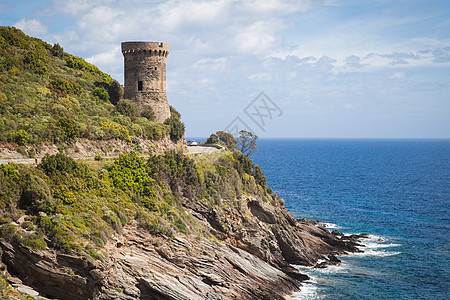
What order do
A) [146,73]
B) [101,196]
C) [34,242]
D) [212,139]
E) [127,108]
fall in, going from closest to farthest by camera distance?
[34,242]
[101,196]
[127,108]
[146,73]
[212,139]

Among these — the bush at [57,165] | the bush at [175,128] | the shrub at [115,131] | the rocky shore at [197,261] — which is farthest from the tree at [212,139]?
the bush at [57,165]

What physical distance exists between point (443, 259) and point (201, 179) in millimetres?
32665

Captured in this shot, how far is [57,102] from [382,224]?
53973 millimetres

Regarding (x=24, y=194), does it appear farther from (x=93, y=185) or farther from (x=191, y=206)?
(x=191, y=206)

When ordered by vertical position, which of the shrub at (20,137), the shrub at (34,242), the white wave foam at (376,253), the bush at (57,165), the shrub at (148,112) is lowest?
the white wave foam at (376,253)

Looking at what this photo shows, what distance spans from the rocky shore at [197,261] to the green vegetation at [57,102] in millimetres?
13152

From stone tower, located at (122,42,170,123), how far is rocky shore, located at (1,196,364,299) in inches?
741

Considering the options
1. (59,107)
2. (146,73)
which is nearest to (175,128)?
(146,73)

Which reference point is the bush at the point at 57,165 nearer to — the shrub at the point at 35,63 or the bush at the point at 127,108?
the bush at the point at 127,108

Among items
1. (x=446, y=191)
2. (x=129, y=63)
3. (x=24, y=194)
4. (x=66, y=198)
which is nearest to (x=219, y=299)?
(x=66, y=198)

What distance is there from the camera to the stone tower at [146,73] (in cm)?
5162

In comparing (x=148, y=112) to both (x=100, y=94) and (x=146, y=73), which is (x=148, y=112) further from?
(x=100, y=94)

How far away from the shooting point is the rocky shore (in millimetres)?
22625

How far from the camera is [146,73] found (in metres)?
52.3
